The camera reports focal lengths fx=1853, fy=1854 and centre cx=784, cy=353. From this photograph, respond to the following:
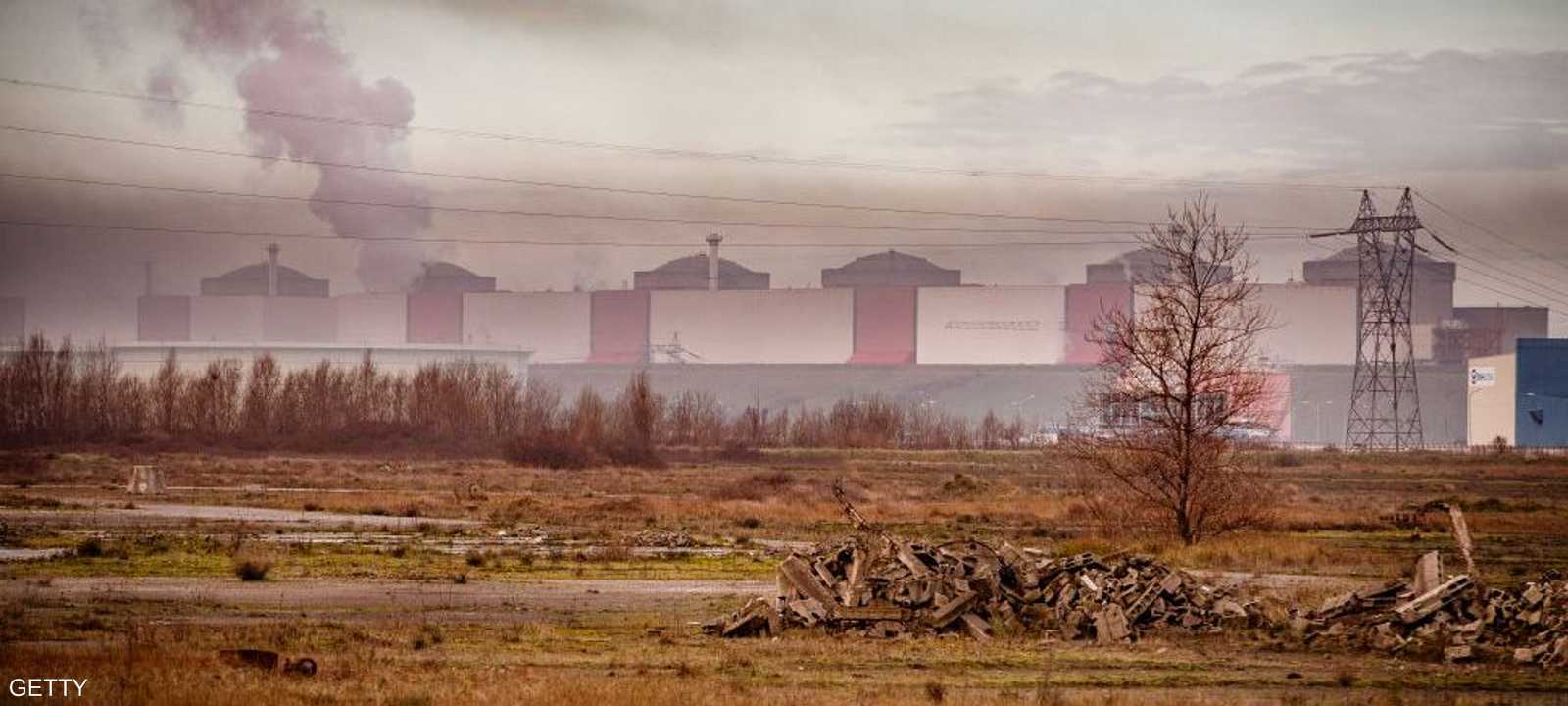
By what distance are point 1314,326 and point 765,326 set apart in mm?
36537

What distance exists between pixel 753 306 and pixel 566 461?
187 ft

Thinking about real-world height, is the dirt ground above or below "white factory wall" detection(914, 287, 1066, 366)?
below

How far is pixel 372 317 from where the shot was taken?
13488cm

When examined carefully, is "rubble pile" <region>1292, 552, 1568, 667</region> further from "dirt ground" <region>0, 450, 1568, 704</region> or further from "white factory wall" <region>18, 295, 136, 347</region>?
"white factory wall" <region>18, 295, 136, 347</region>

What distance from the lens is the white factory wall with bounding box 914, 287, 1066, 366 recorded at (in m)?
124

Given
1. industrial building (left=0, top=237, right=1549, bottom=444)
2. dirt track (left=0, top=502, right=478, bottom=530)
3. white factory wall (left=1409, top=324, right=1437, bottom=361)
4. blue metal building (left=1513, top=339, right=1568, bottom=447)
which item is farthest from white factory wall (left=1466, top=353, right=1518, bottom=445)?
dirt track (left=0, top=502, right=478, bottom=530)

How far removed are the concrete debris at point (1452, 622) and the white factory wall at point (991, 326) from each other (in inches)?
4120

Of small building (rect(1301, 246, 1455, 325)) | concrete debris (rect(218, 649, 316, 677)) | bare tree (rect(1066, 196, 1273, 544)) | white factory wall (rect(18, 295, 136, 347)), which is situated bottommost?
concrete debris (rect(218, 649, 316, 677))

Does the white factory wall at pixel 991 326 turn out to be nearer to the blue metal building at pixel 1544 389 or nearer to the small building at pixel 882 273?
the small building at pixel 882 273

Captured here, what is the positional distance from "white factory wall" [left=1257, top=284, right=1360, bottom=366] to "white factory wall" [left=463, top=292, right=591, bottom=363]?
47780 mm

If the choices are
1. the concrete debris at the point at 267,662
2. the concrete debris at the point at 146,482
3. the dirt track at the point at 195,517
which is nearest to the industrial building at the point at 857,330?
the concrete debris at the point at 146,482

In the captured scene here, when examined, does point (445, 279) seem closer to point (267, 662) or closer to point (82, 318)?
point (82, 318)

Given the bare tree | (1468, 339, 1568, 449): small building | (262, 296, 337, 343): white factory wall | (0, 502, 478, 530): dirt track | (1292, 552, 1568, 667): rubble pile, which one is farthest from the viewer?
(262, 296, 337, 343): white factory wall

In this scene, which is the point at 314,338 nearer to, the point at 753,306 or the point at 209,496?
the point at 753,306
